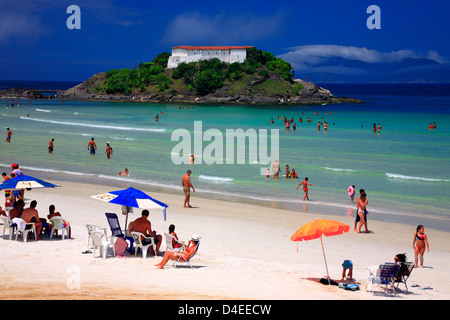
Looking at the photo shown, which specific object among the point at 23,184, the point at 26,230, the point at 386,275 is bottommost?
the point at 386,275

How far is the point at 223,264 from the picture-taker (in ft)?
35.3

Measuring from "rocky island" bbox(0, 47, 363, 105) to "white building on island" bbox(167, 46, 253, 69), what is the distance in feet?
5.13

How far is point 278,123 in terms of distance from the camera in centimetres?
6288

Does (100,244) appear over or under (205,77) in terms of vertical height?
under

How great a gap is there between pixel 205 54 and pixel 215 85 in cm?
1444

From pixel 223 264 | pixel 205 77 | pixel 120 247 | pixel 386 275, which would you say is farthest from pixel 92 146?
pixel 205 77

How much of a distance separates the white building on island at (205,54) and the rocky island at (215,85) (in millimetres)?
1563

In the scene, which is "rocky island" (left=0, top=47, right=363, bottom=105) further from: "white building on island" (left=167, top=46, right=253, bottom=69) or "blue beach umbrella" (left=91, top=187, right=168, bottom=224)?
"blue beach umbrella" (left=91, top=187, right=168, bottom=224)

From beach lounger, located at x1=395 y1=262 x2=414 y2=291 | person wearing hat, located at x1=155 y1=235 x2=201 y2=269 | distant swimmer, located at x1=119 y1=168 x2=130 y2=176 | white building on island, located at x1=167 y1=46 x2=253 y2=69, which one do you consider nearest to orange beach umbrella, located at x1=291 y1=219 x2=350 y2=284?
beach lounger, located at x1=395 y1=262 x2=414 y2=291

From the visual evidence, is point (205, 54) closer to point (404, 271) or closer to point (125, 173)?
point (125, 173)

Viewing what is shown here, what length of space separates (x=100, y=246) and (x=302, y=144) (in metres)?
32.5

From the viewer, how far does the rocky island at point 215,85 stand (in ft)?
368

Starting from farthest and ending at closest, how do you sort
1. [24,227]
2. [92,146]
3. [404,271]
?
1. [92,146]
2. [24,227]
3. [404,271]

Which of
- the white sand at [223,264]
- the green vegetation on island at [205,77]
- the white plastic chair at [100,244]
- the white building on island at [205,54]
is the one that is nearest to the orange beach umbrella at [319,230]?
the white sand at [223,264]
